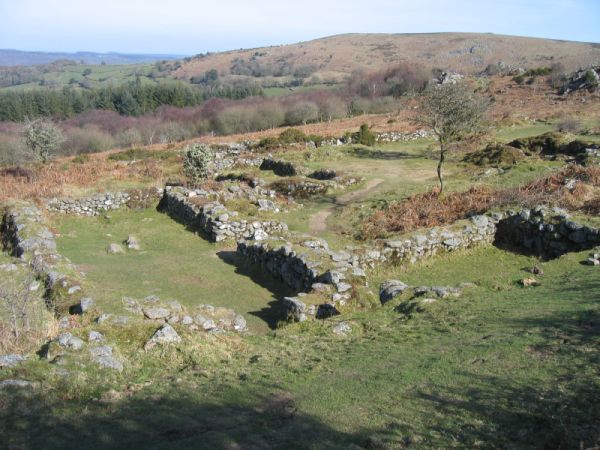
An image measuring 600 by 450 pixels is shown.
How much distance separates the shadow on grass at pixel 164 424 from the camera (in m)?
6.29

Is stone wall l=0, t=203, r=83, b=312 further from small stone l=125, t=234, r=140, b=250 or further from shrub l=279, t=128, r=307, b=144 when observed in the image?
shrub l=279, t=128, r=307, b=144

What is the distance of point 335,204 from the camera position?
25.2 metres

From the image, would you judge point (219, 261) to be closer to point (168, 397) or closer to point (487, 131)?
point (168, 397)

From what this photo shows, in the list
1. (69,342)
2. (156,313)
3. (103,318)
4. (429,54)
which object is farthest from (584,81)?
(429,54)

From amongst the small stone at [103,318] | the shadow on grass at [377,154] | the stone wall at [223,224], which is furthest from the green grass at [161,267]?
the shadow on grass at [377,154]

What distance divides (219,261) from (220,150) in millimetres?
22987

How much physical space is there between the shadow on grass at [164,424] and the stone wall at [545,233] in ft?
40.0

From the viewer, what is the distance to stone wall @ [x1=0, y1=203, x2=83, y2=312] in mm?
13195

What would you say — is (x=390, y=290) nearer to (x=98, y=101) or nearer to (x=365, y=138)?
(x=365, y=138)

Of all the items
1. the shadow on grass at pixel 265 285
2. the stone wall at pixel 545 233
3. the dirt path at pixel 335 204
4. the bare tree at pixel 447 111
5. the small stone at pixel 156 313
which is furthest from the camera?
the bare tree at pixel 447 111

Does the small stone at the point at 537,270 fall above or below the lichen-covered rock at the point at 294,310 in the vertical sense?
above

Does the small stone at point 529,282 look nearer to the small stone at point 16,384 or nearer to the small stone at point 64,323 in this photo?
the small stone at point 64,323

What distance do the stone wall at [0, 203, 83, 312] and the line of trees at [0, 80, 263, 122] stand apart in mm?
80538

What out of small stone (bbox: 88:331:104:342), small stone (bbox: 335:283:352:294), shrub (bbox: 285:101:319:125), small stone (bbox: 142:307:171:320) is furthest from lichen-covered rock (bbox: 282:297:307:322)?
shrub (bbox: 285:101:319:125)
